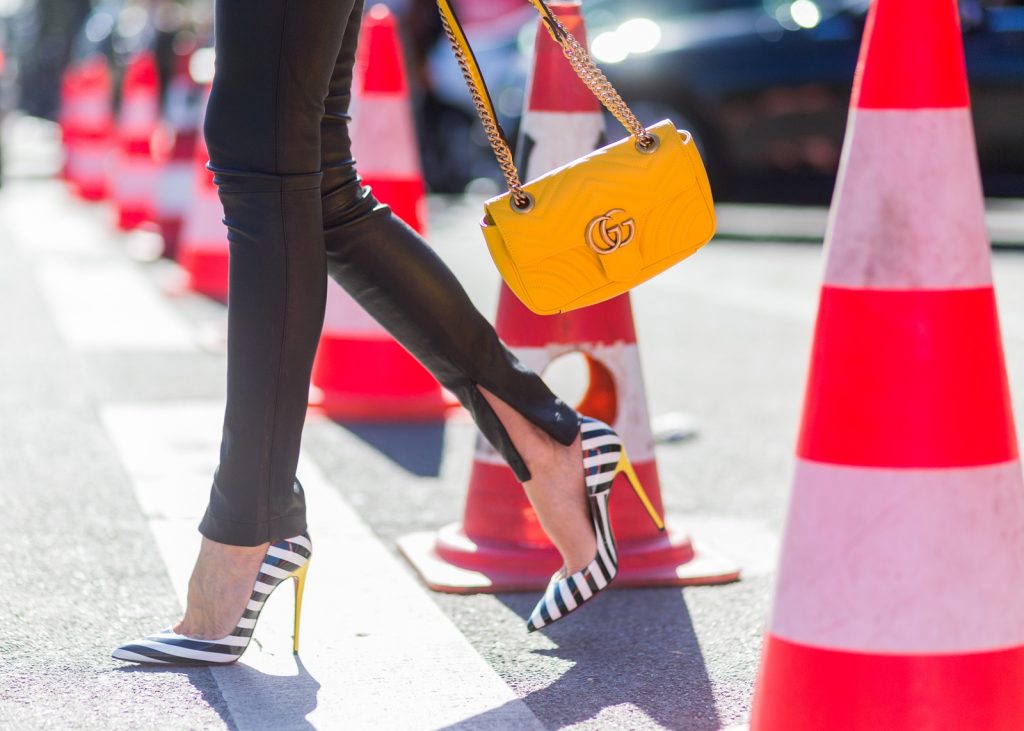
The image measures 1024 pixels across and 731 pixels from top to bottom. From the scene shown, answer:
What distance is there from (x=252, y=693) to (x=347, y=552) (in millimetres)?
889

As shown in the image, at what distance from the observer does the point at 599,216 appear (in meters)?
2.86

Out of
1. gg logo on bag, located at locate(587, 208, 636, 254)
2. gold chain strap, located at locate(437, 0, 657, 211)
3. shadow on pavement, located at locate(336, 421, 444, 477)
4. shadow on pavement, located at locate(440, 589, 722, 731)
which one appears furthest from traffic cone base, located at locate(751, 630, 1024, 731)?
shadow on pavement, located at locate(336, 421, 444, 477)

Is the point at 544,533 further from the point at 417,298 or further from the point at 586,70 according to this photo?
the point at 586,70

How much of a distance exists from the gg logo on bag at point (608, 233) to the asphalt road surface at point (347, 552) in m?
0.66

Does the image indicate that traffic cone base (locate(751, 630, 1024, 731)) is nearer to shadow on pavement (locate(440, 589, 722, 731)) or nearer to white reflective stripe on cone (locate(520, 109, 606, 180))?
shadow on pavement (locate(440, 589, 722, 731))

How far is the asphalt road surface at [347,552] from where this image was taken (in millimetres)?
2699

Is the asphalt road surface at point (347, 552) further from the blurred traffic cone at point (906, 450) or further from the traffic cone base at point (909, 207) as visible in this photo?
the traffic cone base at point (909, 207)

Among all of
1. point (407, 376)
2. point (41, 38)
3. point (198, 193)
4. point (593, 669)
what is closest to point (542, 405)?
point (593, 669)

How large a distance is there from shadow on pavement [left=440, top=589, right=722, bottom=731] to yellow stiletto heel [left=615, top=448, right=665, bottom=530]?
0.43 feet

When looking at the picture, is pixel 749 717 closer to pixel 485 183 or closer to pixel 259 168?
pixel 259 168

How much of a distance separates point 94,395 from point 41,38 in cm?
2471

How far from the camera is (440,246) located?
10039 mm

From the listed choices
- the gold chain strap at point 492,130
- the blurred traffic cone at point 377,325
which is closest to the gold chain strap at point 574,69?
the gold chain strap at point 492,130

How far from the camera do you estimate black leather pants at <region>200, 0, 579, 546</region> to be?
2.72m
